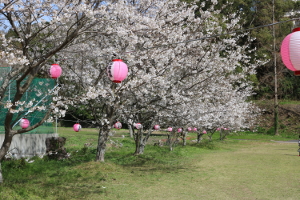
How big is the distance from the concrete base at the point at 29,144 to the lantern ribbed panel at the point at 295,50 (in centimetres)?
999

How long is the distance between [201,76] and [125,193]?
5.57 m

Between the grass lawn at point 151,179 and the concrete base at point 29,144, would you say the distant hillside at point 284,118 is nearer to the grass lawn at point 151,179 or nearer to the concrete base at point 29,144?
the grass lawn at point 151,179

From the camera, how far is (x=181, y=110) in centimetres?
1227

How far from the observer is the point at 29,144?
12.4 m

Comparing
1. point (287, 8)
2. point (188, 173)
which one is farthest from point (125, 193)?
point (287, 8)

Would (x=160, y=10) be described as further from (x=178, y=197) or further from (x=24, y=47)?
(x=178, y=197)

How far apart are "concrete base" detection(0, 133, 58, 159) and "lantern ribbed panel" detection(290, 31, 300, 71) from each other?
9.99 metres

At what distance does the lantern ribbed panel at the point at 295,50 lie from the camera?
4.93 metres

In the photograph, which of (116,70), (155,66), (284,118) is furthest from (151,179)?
(284,118)

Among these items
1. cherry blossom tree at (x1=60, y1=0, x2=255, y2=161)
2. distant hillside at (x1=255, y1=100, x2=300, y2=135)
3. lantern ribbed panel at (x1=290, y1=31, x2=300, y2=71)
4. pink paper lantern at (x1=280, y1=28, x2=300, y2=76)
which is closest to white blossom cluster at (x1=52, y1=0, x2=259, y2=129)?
cherry blossom tree at (x1=60, y1=0, x2=255, y2=161)

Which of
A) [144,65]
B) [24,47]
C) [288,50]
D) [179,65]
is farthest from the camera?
[179,65]

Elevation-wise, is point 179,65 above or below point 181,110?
above

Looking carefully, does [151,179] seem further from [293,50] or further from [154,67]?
[293,50]

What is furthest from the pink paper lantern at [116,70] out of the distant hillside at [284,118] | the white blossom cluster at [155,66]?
the distant hillside at [284,118]
